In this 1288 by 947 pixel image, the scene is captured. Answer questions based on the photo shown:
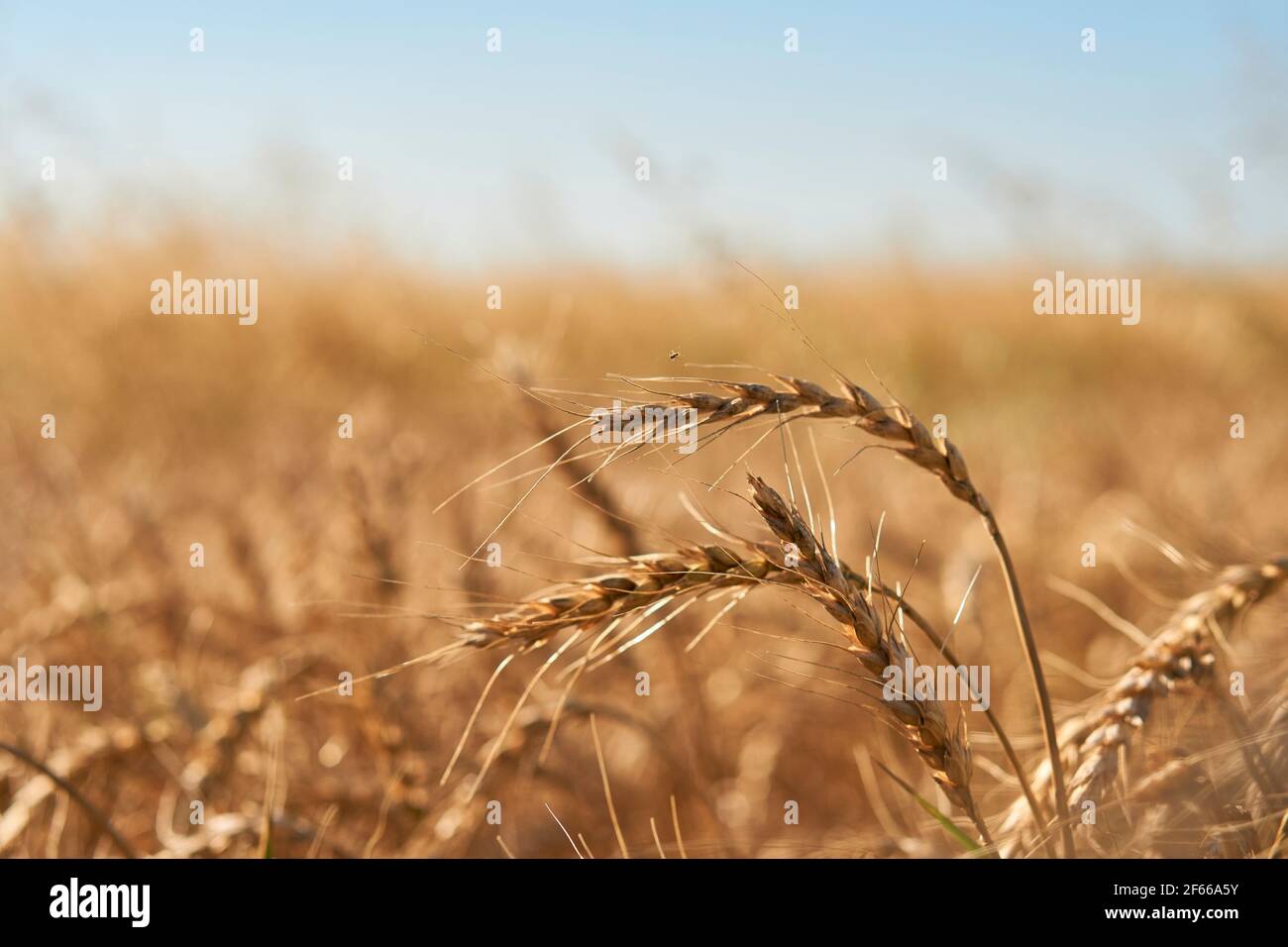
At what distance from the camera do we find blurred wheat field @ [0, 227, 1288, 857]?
1.42 m

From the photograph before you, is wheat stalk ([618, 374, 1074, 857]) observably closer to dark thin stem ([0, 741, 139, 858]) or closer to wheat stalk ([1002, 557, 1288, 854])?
wheat stalk ([1002, 557, 1288, 854])

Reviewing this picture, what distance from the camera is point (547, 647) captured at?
233 centimetres

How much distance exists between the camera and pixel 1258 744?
3.50ft

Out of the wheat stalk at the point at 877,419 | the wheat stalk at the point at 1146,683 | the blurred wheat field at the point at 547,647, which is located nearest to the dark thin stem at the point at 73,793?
the blurred wheat field at the point at 547,647

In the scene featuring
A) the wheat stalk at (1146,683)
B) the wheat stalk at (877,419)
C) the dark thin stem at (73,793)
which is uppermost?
the wheat stalk at (877,419)

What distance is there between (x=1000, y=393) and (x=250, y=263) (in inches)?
221

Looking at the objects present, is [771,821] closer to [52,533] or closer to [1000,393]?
[52,533]

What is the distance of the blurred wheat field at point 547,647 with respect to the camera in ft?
4.66

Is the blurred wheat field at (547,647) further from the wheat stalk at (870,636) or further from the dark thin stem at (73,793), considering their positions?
the dark thin stem at (73,793)

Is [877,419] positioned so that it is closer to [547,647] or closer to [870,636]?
[870,636]

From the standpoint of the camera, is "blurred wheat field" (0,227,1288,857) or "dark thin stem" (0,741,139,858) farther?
"blurred wheat field" (0,227,1288,857)

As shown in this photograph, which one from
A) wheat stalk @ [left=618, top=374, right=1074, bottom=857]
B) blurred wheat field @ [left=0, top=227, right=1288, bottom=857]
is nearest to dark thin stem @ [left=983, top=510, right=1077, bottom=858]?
wheat stalk @ [left=618, top=374, right=1074, bottom=857]

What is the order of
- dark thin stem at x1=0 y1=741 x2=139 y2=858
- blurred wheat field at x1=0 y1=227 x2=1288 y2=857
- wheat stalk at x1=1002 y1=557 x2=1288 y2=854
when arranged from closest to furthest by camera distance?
wheat stalk at x1=1002 y1=557 x2=1288 y2=854
dark thin stem at x1=0 y1=741 x2=139 y2=858
blurred wheat field at x1=0 y1=227 x2=1288 y2=857

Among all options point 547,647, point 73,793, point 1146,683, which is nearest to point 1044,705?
point 1146,683
